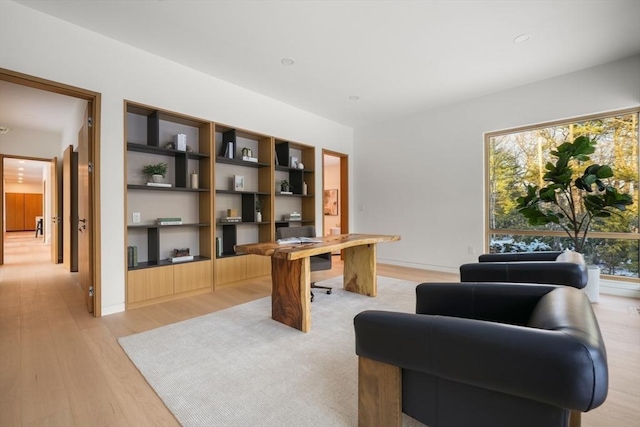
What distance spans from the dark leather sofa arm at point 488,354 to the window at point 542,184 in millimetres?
4028

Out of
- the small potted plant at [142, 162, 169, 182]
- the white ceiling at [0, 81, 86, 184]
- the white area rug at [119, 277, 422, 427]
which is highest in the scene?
the white ceiling at [0, 81, 86, 184]

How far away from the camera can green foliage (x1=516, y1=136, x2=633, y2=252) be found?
126 inches

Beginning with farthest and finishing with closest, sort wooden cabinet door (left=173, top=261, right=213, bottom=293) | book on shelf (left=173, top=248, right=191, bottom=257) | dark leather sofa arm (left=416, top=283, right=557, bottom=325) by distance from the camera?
book on shelf (left=173, top=248, right=191, bottom=257) → wooden cabinet door (left=173, top=261, right=213, bottom=293) → dark leather sofa arm (left=416, top=283, right=557, bottom=325)

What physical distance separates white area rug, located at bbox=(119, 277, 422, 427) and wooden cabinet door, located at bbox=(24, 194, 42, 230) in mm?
15919

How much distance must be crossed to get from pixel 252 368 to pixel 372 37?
125 inches

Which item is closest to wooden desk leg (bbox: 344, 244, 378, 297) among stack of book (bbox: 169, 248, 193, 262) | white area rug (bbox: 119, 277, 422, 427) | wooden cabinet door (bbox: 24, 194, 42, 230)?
white area rug (bbox: 119, 277, 422, 427)

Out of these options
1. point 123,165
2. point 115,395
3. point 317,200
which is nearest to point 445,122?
point 317,200

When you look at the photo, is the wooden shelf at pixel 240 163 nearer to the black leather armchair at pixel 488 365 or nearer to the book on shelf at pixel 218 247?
the book on shelf at pixel 218 247

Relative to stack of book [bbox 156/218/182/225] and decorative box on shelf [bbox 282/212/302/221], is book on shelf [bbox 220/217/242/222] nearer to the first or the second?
stack of book [bbox 156/218/182/225]

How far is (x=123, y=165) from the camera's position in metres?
3.07

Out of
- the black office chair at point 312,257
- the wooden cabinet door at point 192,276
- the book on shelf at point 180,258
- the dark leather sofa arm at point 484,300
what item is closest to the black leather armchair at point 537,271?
the dark leather sofa arm at point 484,300

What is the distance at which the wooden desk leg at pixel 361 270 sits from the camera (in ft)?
11.6

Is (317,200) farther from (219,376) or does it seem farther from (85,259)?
(219,376)

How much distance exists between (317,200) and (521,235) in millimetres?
3248
